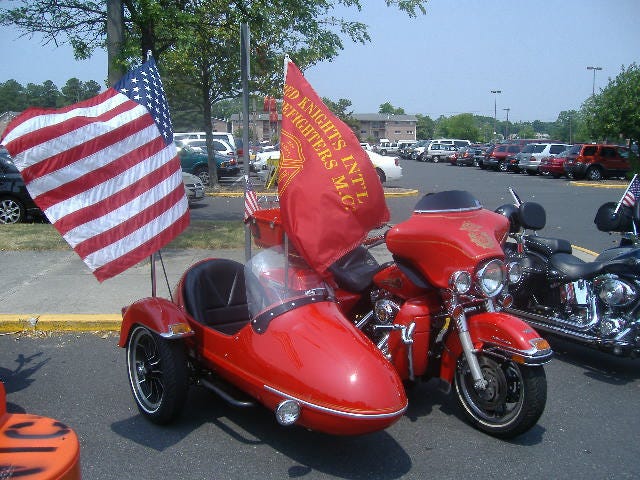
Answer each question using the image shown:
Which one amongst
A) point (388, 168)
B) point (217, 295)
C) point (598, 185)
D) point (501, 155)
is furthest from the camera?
point (501, 155)

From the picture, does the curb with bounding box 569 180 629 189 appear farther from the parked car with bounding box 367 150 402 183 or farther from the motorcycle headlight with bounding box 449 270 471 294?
the motorcycle headlight with bounding box 449 270 471 294

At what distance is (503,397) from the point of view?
3.98 metres

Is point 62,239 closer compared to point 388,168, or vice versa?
point 62,239

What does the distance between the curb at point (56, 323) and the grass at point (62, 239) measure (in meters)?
3.48

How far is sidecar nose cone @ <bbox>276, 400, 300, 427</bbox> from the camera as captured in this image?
3.31 meters

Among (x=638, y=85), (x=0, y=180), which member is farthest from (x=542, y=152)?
(x=0, y=180)

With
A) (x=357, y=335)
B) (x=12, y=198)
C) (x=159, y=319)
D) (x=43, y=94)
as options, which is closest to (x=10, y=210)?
(x=12, y=198)

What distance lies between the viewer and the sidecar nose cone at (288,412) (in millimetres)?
3307

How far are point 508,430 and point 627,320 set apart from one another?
6.02ft

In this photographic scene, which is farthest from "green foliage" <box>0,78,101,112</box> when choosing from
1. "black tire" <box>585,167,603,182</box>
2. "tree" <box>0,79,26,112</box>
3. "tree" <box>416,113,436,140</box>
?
"tree" <box>416,113,436,140</box>

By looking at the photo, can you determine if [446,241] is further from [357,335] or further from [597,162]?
[597,162]

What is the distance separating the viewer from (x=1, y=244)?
32.3ft

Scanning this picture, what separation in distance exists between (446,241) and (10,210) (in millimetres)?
10952

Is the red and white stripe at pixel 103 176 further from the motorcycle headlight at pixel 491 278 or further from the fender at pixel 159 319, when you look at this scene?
the motorcycle headlight at pixel 491 278
